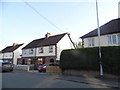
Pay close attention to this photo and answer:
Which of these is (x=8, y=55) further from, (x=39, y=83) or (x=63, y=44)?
(x=39, y=83)

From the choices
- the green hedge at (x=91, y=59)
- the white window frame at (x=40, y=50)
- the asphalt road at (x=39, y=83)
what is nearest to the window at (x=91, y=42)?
the green hedge at (x=91, y=59)

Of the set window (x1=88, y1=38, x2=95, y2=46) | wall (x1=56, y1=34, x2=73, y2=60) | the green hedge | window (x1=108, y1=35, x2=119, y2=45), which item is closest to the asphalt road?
the green hedge

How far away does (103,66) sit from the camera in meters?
14.1

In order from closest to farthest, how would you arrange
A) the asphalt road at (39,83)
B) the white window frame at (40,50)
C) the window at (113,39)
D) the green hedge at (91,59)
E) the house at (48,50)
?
the asphalt road at (39,83), the green hedge at (91,59), the window at (113,39), the house at (48,50), the white window frame at (40,50)

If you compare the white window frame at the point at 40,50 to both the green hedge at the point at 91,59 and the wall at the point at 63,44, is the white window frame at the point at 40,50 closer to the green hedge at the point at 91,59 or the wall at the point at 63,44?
the wall at the point at 63,44

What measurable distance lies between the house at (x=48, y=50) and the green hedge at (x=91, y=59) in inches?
569

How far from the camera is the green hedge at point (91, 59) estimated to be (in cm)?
1330

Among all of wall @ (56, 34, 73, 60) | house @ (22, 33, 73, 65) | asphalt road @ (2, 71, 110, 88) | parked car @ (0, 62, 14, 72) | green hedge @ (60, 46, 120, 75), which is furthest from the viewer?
wall @ (56, 34, 73, 60)

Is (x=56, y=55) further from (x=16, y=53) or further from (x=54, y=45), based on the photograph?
(x=16, y=53)

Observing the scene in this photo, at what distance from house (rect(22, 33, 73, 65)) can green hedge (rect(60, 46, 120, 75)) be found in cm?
1445

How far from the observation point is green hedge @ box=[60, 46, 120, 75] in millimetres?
13297

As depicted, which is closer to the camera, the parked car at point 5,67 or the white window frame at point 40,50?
the parked car at point 5,67

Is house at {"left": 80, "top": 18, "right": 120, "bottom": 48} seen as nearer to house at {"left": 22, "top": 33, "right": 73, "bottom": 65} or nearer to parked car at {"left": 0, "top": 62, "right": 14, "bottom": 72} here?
house at {"left": 22, "top": 33, "right": 73, "bottom": 65}

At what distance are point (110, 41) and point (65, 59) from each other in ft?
29.6
